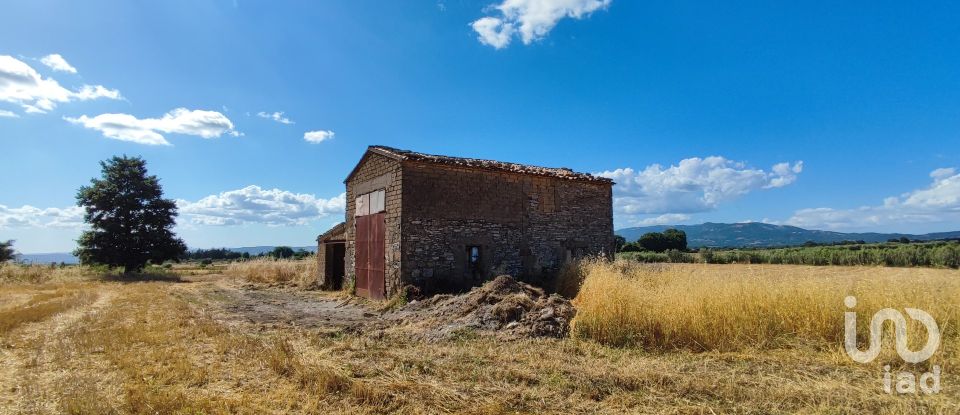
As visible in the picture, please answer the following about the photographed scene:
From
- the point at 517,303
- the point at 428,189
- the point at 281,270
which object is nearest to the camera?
the point at 517,303

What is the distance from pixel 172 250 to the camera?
31234 mm

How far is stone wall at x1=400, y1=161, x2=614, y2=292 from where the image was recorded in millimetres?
14555

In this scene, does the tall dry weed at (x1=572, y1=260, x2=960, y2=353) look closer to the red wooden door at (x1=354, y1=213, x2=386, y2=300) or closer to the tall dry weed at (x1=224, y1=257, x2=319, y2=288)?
the red wooden door at (x1=354, y1=213, x2=386, y2=300)

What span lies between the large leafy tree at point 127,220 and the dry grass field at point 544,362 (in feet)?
74.4

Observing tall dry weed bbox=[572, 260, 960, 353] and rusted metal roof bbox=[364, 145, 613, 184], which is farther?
rusted metal roof bbox=[364, 145, 613, 184]

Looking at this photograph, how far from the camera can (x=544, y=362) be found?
20.9 ft

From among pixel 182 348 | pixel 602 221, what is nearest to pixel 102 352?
pixel 182 348

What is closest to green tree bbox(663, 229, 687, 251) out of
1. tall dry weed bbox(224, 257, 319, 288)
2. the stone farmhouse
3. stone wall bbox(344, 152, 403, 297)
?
the stone farmhouse

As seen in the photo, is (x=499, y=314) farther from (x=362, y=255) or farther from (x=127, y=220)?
(x=127, y=220)

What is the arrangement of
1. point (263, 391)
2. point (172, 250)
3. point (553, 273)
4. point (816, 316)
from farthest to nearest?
point (172, 250)
point (553, 273)
point (816, 316)
point (263, 391)

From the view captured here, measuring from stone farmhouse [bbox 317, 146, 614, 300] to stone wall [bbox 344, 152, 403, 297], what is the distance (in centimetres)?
3

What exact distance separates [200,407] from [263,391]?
0.68 metres

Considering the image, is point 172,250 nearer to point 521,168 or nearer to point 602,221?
point 521,168

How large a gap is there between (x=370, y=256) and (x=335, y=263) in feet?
18.2
